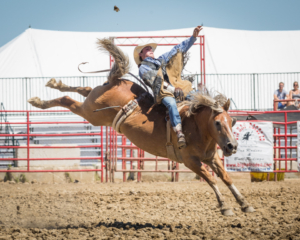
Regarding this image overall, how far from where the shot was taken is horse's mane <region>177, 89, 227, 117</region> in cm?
432

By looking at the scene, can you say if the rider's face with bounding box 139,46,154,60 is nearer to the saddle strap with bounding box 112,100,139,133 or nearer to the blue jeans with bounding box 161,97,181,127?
the saddle strap with bounding box 112,100,139,133

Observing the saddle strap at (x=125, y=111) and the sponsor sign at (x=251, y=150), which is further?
the sponsor sign at (x=251, y=150)

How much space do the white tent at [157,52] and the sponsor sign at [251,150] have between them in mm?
8417

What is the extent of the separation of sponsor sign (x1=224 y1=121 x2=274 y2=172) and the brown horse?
409 cm

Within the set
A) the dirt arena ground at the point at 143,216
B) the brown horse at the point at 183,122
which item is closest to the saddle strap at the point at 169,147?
the brown horse at the point at 183,122

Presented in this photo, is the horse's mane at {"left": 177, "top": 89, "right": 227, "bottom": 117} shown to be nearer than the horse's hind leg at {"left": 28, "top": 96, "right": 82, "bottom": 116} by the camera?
Yes

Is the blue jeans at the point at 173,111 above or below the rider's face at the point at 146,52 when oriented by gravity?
below

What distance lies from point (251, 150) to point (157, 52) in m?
9.72

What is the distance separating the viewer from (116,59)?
16.4ft

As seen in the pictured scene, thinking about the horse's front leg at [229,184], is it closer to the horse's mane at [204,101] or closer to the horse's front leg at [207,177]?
the horse's front leg at [207,177]

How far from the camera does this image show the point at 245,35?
64.1ft

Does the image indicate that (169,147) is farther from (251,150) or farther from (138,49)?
(251,150)

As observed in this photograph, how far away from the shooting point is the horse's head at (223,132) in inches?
156

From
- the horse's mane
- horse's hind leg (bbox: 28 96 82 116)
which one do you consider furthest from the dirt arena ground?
horse's hind leg (bbox: 28 96 82 116)
